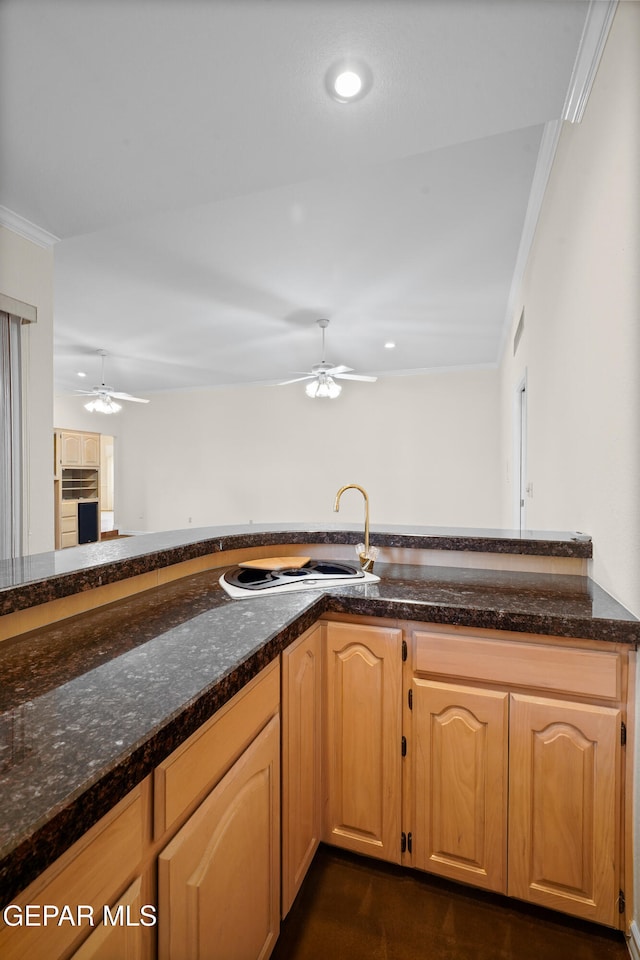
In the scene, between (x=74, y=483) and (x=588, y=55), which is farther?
(x=74, y=483)

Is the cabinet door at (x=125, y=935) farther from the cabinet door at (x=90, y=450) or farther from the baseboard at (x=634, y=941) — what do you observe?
the cabinet door at (x=90, y=450)

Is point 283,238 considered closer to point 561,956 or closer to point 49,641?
point 49,641

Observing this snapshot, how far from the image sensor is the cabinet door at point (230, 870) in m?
0.69

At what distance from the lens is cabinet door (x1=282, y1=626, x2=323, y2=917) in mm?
1151

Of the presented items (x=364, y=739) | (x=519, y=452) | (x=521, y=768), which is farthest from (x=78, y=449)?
(x=521, y=768)

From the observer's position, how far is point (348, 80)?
4.99ft

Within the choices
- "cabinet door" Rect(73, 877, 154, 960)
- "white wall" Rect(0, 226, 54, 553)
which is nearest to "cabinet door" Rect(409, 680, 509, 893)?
"cabinet door" Rect(73, 877, 154, 960)

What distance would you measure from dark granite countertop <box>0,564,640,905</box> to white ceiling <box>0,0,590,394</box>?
1707 mm

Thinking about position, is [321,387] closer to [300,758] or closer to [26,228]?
[26,228]

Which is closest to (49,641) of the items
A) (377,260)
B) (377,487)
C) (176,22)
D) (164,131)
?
(176,22)

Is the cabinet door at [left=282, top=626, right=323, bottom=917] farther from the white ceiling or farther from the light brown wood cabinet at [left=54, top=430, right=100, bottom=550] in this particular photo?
the light brown wood cabinet at [left=54, top=430, right=100, bottom=550]

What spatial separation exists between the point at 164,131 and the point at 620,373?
190 centimetres

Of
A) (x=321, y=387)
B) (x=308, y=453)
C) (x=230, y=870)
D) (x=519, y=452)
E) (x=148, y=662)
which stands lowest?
(x=230, y=870)

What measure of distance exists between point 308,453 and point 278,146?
5441 millimetres
